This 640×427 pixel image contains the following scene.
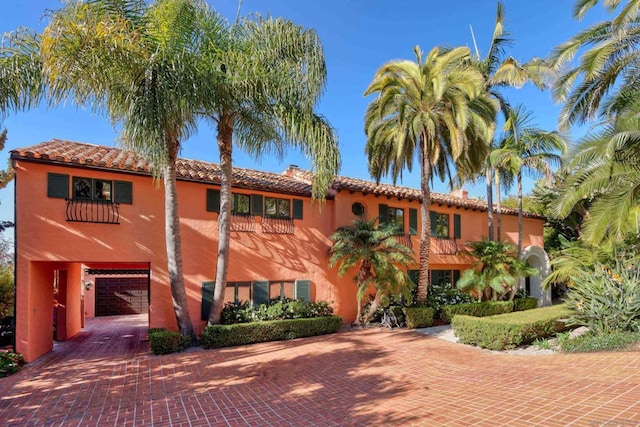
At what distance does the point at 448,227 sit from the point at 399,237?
4.46 m

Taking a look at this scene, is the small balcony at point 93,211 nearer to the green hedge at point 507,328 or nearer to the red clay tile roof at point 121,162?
the red clay tile roof at point 121,162

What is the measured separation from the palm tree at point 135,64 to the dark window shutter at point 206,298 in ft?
17.1

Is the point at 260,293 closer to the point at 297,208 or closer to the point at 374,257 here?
the point at 297,208

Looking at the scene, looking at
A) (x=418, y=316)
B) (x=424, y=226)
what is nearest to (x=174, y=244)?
(x=418, y=316)

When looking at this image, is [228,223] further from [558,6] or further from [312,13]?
[558,6]

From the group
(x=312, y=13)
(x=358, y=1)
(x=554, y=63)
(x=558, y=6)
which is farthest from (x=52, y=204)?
(x=558, y=6)

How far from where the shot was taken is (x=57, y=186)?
38.4 feet

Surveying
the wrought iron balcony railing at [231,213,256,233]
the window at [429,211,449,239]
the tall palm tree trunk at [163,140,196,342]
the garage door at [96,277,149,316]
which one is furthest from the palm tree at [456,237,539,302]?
the garage door at [96,277,149,316]

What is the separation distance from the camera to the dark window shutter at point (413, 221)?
20.0 metres

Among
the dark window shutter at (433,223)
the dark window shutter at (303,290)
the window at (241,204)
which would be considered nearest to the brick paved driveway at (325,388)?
the dark window shutter at (303,290)

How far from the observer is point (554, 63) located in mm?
12094

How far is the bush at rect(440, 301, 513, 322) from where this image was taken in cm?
1712

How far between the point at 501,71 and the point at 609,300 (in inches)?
514

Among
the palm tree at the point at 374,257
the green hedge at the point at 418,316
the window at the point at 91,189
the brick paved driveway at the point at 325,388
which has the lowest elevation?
the green hedge at the point at 418,316
